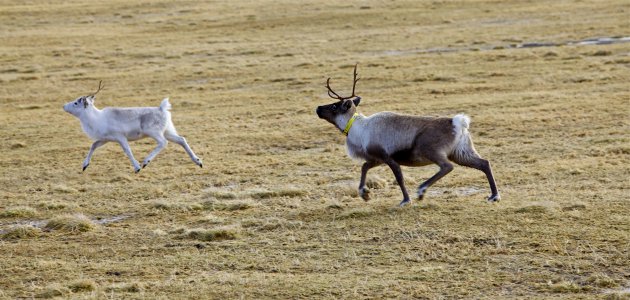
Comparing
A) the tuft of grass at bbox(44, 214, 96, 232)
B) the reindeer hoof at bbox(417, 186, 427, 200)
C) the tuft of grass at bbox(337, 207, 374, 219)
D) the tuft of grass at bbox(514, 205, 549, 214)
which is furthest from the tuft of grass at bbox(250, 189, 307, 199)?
the tuft of grass at bbox(514, 205, 549, 214)

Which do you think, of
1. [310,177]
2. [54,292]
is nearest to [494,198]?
[310,177]

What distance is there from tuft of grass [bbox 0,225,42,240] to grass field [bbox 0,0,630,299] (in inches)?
1.7

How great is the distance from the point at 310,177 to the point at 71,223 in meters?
4.69

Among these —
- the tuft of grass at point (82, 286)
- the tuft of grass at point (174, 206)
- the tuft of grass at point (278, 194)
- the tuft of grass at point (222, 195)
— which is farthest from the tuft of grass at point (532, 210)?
the tuft of grass at point (82, 286)

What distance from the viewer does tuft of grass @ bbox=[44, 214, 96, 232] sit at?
1330 centimetres

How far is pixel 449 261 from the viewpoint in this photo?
36.2 ft

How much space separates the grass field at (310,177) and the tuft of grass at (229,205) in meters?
0.04

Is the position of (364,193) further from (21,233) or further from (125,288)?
(21,233)

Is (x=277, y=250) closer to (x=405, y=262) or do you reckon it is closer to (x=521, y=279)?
(x=405, y=262)

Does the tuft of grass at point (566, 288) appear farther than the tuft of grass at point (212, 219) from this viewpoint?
No

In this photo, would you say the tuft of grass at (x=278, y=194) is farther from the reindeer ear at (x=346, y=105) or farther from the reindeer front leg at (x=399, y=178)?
the reindeer front leg at (x=399, y=178)

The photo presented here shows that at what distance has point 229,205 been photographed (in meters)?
14.4

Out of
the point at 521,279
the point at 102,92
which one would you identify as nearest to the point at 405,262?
the point at 521,279

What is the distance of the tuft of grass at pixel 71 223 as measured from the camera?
1330cm
